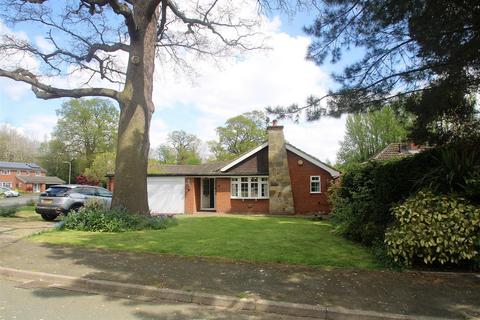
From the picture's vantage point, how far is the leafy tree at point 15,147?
86.4 meters

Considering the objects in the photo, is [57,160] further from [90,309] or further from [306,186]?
[90,309]

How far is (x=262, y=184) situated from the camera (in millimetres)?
25219

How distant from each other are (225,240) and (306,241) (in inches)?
89.2

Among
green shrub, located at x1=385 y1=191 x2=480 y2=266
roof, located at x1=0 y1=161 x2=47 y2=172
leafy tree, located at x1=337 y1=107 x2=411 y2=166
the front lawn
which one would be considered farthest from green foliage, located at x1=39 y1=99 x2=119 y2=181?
green shrub, located at x1=385 y1=191 x2=480 y2=266

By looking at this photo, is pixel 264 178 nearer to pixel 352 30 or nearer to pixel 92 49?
pixel 92 49

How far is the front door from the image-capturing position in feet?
91.6

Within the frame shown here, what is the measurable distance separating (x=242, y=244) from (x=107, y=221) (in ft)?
16.6

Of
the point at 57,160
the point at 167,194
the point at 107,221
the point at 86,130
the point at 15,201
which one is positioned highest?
the point at 86,130

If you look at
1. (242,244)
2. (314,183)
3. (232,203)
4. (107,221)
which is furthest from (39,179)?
(242,244)

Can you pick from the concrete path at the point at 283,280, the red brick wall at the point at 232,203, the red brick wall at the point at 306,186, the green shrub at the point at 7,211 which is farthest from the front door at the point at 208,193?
the concrete path at the point at 283,280

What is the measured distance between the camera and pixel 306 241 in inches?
420

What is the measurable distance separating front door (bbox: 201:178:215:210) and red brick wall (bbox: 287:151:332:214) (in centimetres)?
633

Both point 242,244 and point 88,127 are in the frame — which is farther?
point 88,127

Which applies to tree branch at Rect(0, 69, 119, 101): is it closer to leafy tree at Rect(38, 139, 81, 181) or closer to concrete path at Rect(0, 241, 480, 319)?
concrete path at Rect(0, 241, 480, 319)
